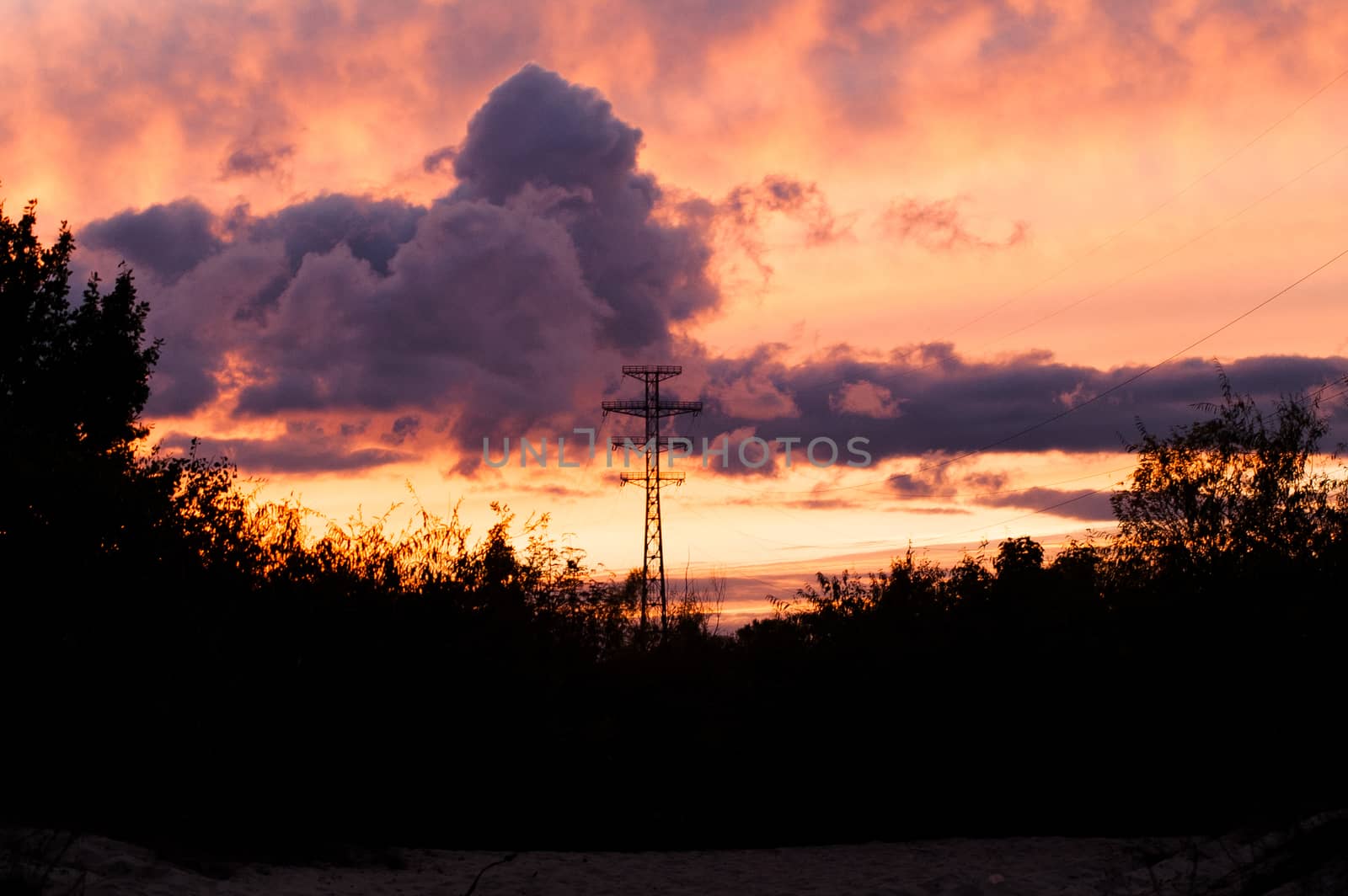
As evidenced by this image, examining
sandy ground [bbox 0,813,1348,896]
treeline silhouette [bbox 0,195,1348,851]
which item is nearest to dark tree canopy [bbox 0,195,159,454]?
treeline silhouette [bbox 0,195,1348,851]

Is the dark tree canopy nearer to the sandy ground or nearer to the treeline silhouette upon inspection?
the treeline silhouette

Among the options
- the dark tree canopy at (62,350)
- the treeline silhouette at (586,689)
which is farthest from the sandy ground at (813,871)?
the dark tree canopy at (62,350)

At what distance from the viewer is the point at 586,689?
78.3 feet

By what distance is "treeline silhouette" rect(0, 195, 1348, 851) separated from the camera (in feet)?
55.3

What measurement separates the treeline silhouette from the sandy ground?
1.72m

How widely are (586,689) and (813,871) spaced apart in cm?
677

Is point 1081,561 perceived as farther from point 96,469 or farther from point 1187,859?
point 96,469

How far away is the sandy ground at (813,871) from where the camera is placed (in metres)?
12.5

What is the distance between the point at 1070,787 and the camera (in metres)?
22.0

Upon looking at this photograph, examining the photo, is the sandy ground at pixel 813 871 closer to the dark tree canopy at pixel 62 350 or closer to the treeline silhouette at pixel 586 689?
the treeline silhouette at pixel 586 689

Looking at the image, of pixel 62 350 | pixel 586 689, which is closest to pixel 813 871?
pixel 586 689

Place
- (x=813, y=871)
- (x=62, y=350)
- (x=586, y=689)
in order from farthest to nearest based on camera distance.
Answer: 1. (x=62, y=350)
2. (x=586, y=689)
3. (x=813, y=871)

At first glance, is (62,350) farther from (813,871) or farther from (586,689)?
(813,871)

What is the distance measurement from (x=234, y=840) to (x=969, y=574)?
1639 centimetres
